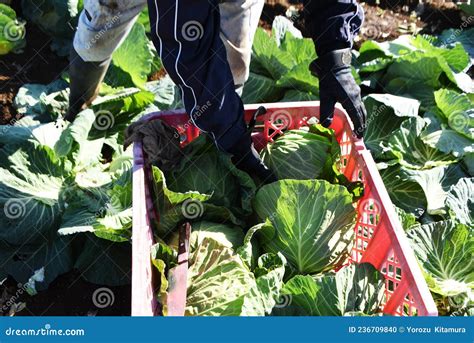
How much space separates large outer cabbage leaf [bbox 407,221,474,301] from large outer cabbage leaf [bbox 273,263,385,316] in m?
0.33

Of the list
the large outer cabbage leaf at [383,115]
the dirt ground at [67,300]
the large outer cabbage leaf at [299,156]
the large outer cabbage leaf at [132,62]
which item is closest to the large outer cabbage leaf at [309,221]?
the large outer cabbage leaf at [299,156]

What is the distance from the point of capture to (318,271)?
2.51 meters

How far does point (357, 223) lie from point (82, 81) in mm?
1446

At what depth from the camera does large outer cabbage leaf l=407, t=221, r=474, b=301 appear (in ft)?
8.46

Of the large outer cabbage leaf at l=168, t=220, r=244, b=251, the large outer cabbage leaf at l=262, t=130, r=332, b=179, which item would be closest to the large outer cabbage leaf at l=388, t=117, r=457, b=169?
A: the large outer cabbage leaf at l=262, t=130, r=332, b=179

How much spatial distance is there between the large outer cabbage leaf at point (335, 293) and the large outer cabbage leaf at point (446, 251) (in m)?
0.33

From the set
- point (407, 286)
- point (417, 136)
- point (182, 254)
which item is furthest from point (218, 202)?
point (417, 136)

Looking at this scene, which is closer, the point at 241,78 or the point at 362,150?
the point at 362,150

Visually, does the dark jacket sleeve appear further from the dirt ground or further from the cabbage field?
the dirt ground

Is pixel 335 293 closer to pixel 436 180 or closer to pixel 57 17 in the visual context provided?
pixel 436 180

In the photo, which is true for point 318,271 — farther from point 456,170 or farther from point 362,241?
point 456,170

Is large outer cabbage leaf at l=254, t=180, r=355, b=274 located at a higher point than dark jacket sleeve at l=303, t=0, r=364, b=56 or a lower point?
lower

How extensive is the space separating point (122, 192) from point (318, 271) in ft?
2.75

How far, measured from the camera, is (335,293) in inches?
87.9
